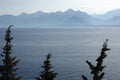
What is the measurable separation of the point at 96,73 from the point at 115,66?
91.2 metres

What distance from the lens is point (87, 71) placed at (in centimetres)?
9212

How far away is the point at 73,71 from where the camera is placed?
9094cm

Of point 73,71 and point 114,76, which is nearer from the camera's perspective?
point 114,76

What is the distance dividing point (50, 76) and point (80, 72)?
74648 mm

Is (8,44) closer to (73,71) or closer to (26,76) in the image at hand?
(26,76)

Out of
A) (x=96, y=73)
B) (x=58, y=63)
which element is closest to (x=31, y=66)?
(x=58, y=63)

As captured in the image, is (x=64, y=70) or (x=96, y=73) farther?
(x=64, y=70)

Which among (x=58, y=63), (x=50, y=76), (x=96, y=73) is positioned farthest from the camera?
(x=58, y=63)

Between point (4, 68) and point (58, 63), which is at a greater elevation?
point (58, 63)

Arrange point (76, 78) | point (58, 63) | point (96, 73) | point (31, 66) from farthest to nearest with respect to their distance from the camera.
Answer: point (58, 63) → point (31, 66) → point (76, 78) → point (96, 73)

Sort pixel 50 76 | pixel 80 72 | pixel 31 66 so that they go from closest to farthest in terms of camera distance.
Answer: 1. pixel 50 76
2. pixel 80 72
3. pixel 31 66

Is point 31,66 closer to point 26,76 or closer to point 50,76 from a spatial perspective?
point 26,76

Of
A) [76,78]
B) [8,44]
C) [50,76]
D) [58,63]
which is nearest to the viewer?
[50,76]

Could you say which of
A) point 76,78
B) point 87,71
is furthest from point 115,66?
point 76,78
